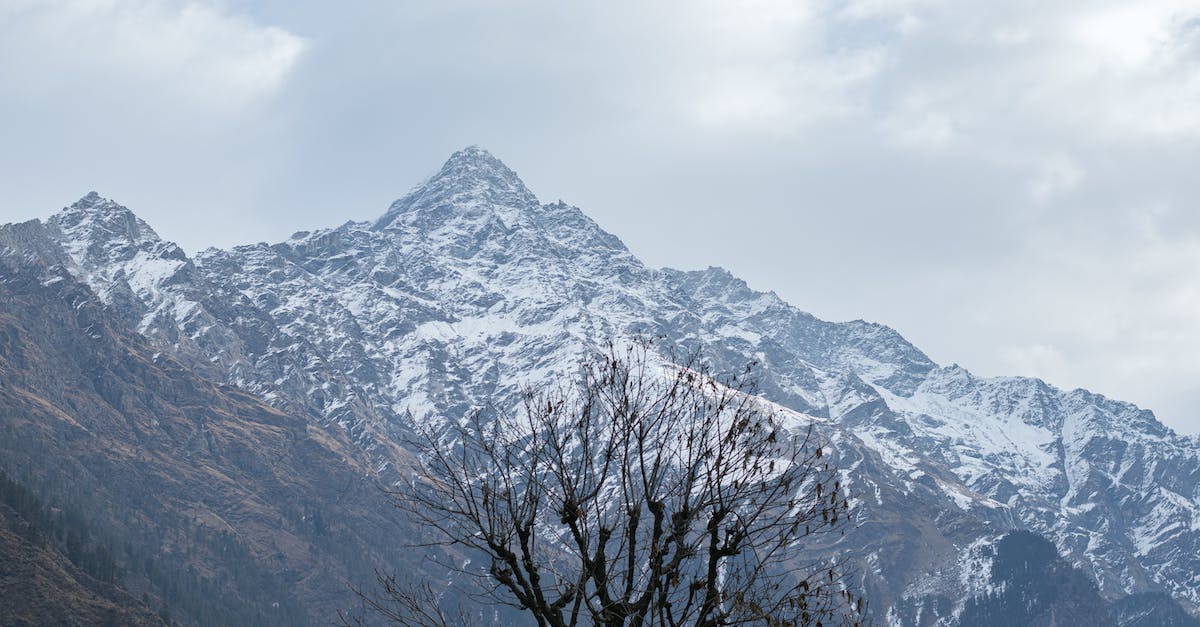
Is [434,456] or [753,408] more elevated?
[753,408]

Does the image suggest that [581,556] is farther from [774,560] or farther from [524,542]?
[774,560]

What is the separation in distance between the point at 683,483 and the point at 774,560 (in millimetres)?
1732

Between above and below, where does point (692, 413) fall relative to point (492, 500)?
above

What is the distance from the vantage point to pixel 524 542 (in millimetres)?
17719

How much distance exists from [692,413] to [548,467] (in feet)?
8.60

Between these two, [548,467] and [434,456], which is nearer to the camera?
[548,467]

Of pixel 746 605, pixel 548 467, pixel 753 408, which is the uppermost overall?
pixel 753 408

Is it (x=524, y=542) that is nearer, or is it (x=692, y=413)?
(x=524, y=542)

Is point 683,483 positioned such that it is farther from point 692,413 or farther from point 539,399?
point 539,399

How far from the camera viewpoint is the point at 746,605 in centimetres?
1748

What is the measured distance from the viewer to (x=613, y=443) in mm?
18766

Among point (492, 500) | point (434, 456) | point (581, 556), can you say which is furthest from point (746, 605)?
point (434, 456)

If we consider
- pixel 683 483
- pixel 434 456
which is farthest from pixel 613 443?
pixel 434 456

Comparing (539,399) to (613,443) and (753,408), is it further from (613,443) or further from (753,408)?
(753,408)
